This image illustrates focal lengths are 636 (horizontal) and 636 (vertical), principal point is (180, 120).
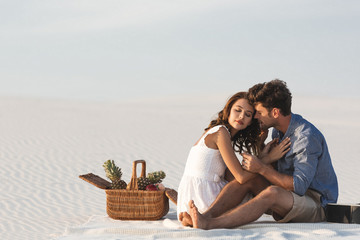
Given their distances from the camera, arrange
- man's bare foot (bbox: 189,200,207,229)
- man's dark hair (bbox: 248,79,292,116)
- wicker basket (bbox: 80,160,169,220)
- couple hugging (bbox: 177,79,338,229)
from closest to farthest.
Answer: man's bare foot (bbox: 189,200,207,229) → couple hugging (bbox: 177,79,338,229) → man's dark hair (bbox: 248,79,292,116) → wicker basket (bbox: 80,160,169,220)

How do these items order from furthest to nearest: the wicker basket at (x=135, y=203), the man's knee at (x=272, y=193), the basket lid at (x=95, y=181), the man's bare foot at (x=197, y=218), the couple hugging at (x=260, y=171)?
1. the basket lid at (x=95, y=181)
2. the wicker basket at (x=135, y=203)
3. the couple hugging at (x=260, y=171)
4. the man's knee at (x=272, y=193)
5. the man's bare foot at (x=197, y=218)

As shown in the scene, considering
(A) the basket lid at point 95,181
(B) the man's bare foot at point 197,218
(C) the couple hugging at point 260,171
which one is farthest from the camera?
(A) the basket lid at point 95,181

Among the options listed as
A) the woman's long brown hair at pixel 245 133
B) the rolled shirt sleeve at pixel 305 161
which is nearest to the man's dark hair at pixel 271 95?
the woman's long brown hair at pixel 245 133

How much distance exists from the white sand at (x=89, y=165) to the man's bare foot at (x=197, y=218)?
139 mm

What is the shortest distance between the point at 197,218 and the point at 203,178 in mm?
629

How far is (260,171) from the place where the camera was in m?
5.97

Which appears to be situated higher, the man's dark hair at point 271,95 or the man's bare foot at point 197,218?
the man's dark hair at point 271,95

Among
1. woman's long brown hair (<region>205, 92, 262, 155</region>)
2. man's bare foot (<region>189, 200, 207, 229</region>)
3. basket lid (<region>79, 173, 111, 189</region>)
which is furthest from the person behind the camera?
basket lid (<region>79, 173, 111, 189</region>)

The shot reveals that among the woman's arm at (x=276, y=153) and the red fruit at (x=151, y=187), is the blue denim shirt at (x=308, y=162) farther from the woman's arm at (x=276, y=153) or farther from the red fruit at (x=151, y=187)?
the red fruit at (x=151, y=187)

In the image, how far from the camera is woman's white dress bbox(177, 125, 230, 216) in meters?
6.17

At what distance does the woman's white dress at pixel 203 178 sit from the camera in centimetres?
617

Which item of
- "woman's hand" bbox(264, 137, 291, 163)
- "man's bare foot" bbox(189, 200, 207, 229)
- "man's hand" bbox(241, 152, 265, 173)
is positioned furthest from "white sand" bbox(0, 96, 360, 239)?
"woman's hand" bbox(264, 137, 291, 163)

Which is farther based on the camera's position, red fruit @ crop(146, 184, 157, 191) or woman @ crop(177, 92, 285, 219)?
red fruit @ crop(146, 184, 157, 191)

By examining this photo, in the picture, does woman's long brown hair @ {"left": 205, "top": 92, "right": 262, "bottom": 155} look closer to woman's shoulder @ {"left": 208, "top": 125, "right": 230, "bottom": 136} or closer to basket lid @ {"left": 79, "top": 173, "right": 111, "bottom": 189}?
woman's shoulder @ {"left": 208, "top": 125, "right": 230, "bottom": 136}
